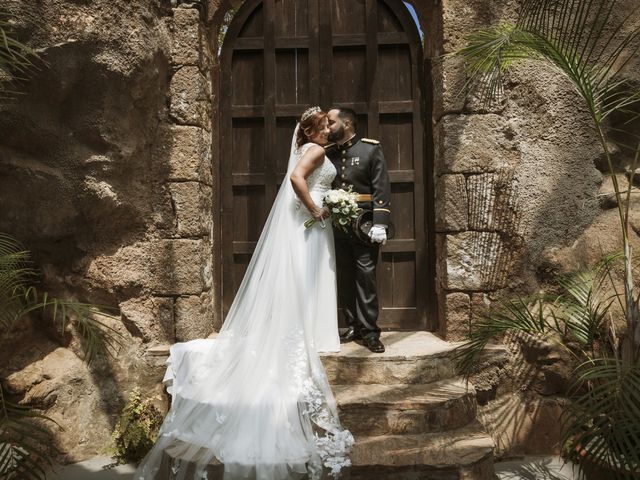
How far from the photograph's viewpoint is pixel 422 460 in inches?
122

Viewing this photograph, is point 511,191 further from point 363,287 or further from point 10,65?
point 10,65

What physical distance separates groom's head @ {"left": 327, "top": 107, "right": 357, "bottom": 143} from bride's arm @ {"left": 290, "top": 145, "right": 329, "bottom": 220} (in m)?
0.28

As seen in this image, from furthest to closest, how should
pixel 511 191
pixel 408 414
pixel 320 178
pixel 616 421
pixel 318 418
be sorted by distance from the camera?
pixel 511 191
pixel 320 178
pixel 408 414
pixel 318 418
pixel 616 421

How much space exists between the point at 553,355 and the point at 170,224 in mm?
3138

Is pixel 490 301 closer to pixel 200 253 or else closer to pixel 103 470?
pixel 200 253

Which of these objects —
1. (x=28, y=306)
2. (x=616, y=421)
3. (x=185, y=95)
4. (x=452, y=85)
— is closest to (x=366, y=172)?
(x=452, y=85)

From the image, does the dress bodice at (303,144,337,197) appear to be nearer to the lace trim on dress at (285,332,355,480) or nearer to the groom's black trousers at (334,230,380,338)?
the groom's black trousers at (334,230,380,338)

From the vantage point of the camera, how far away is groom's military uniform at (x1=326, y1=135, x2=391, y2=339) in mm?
4062

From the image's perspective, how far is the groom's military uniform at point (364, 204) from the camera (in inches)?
160

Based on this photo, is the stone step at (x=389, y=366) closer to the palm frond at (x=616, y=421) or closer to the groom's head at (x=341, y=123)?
the palm frond at (x=616, y=421)

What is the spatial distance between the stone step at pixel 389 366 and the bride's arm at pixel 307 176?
1053mm

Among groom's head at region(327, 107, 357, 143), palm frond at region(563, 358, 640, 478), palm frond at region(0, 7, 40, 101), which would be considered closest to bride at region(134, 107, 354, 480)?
groom's head at region(327, 107, 357, 143)

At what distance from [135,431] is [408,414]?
192 cm

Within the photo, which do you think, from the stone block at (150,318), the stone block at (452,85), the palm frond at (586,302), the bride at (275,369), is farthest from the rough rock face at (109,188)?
the palm frond at (586,302)
